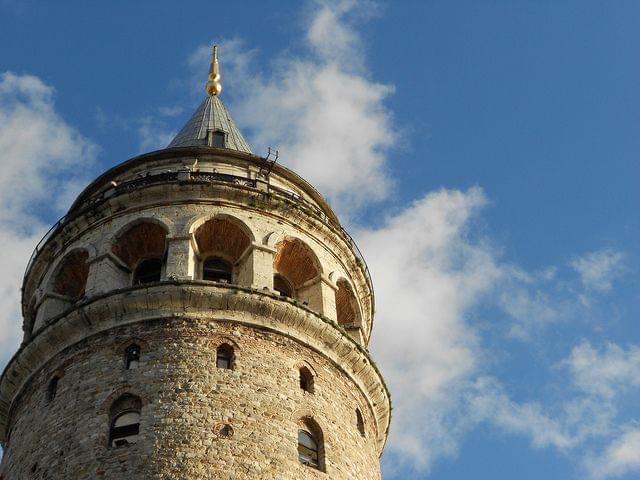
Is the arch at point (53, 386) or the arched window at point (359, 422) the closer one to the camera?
the arch at point (53, 386)

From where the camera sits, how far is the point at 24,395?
27.2m

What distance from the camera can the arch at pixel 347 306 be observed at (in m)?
31.7

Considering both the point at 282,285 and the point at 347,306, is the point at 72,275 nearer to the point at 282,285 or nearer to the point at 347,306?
the point at 282,285

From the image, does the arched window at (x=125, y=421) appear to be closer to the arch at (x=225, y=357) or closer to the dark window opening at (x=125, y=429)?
the dark window opening at (x=125, y=429)

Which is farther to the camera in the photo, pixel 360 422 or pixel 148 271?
pixel 148 271

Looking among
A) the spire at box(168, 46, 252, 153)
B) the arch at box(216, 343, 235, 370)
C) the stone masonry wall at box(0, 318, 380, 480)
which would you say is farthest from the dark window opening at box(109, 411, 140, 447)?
the spire at box(168, 46, 252, 153)

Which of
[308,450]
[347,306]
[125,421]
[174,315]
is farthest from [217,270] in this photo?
[308,450]

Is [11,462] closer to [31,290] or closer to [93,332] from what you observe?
[93,332]

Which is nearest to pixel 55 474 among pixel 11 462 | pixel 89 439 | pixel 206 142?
pixel 89 439

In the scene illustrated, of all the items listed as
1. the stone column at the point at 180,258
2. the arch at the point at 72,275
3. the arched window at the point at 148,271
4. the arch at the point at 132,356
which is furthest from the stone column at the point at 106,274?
the arch at the point at 132,356

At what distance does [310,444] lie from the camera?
24938 millimetres

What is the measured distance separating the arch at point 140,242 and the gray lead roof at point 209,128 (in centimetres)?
546

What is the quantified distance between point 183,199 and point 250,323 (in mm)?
5278

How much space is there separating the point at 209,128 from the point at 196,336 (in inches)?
Answer: 512
